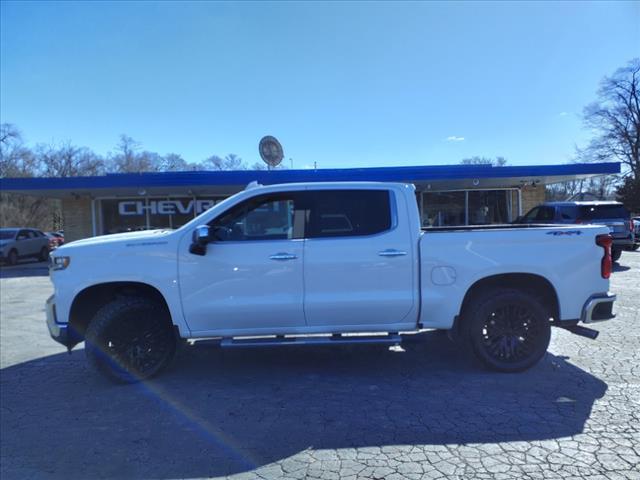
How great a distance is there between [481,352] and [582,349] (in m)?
1.93

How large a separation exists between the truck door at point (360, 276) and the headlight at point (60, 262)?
248 cm

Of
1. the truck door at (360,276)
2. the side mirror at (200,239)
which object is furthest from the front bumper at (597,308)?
the side mirror at (200,239)

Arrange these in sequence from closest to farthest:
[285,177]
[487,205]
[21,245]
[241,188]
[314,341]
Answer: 1. [314,341]
2. [285,177]
3. [241,188]
4. [487,205]
5. [21,245]

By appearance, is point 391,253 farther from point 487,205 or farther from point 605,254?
point 487,205

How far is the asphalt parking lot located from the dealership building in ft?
37.8

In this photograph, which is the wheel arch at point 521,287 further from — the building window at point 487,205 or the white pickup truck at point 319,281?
the building window at point 487,205

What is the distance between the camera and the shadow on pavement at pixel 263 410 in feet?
11.4

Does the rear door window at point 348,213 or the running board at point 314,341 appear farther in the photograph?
the rear door window at point 348,213

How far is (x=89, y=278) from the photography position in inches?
185

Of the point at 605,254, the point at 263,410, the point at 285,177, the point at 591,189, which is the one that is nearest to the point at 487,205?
the point at 285,177

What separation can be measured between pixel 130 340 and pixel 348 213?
8.90 ft

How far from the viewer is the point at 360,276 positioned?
4699 mm

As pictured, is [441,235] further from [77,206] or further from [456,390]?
[77,206]

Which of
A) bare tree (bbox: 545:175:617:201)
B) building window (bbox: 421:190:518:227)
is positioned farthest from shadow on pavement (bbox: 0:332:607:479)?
bare tree (bbox: 545:175:617:201)
